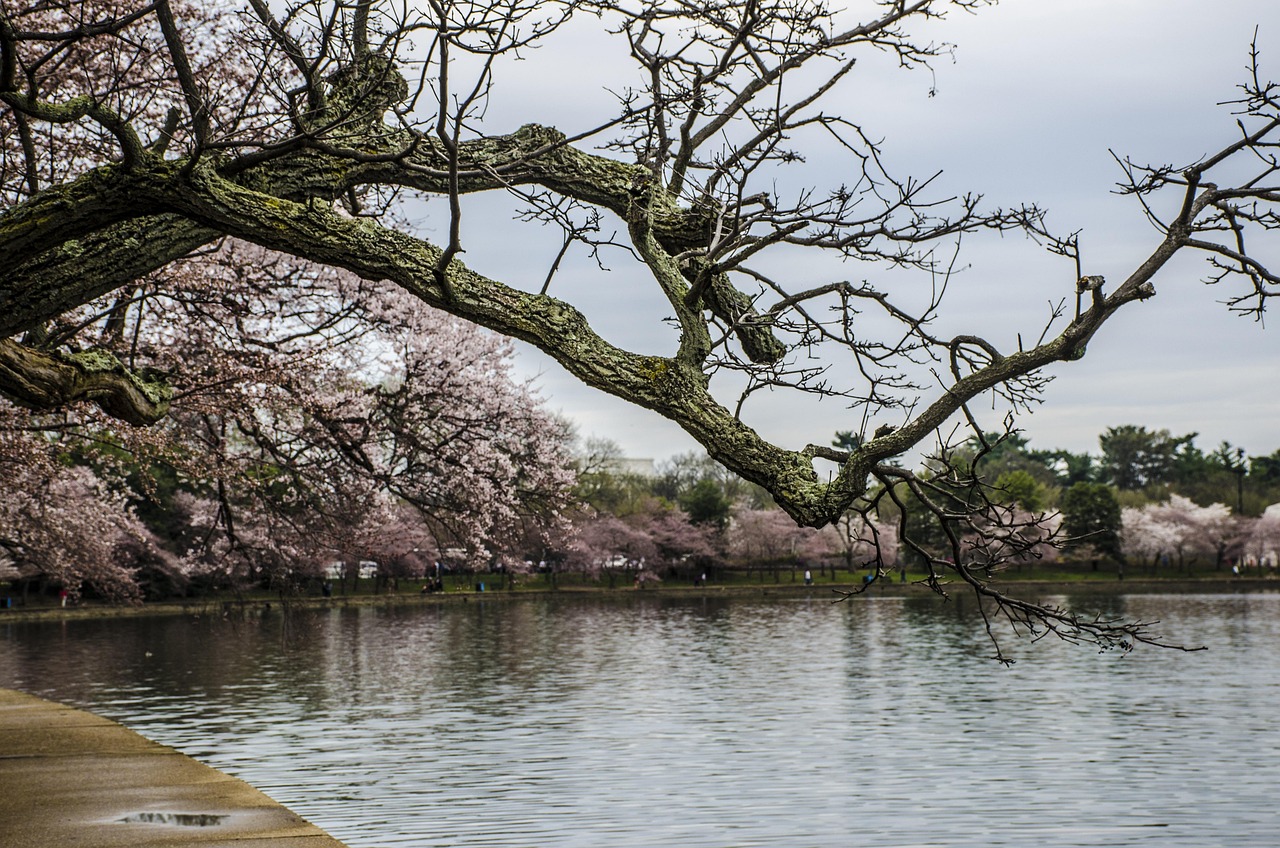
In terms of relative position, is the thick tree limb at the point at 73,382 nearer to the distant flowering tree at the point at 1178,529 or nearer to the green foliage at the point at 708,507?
the green foliage at the point at 708,507

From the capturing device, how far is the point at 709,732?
17.7 metres

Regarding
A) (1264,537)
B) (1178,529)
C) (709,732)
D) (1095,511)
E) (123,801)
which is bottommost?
(709,732)

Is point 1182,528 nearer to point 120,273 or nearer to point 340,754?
point 340,754

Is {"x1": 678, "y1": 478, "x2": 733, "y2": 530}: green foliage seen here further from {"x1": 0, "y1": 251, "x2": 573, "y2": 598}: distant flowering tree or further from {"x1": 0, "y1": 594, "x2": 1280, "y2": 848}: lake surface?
{"x1": 0, "y1": 251, "x2": 573, "y2": 598}: distant flowering tree

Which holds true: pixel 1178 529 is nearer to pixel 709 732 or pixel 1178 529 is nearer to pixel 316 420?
pixel 709 732

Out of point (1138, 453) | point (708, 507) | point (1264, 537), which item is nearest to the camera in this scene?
point (708, 507)

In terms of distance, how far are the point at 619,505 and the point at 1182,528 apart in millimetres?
36614

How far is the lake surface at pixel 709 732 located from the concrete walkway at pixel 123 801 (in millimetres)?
2442

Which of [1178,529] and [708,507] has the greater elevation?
[708,507]

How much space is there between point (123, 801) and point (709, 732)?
36.2ft

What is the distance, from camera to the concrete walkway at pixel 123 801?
6.67 meters

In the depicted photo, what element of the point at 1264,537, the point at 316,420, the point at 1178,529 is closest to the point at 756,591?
the point at 1178,529

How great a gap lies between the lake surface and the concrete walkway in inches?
96.1

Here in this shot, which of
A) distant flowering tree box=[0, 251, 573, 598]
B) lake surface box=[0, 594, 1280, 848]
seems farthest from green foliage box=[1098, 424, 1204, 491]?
distant flowering tree box=[0, 251, 573, 598]
